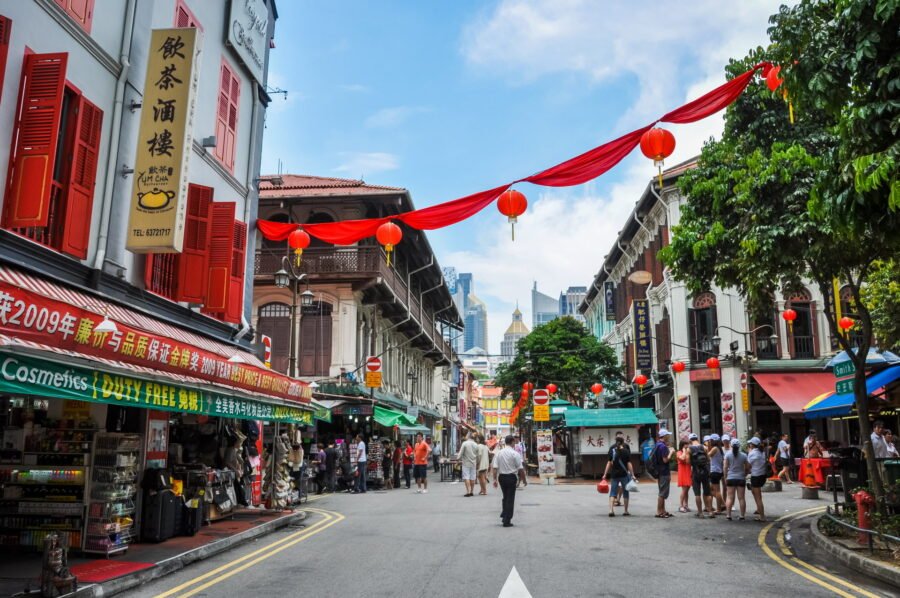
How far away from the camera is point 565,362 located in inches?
1697

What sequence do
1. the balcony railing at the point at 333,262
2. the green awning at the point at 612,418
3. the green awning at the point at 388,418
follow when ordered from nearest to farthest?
the green awning at the point at 388,418 < the green awning at the point at 612,418 < the balcony railing at the point at 333,262

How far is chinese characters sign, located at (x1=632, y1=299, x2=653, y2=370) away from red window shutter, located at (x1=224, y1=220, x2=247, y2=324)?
23427 millimetres

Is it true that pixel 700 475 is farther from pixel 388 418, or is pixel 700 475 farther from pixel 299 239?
pixel 388 418

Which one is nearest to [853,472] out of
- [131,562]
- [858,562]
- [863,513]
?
[863,513]

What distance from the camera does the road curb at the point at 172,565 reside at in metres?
7.41

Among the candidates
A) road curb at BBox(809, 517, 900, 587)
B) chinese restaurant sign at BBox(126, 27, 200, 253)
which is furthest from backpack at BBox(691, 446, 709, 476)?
chinese restaurant sign at BBox(126, 27, 200, 253)

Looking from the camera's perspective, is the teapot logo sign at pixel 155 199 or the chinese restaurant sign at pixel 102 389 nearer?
the chinese restaurant sign at pixel 102 389

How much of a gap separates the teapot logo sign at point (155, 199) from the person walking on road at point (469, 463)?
12.2 m

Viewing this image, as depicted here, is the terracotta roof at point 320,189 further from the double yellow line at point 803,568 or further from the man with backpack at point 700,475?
the double yellow line at point 803,568

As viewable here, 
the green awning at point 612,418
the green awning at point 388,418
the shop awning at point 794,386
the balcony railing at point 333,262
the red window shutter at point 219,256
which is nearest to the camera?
the red window shutter at point 219,256

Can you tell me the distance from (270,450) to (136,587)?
879 centimetres

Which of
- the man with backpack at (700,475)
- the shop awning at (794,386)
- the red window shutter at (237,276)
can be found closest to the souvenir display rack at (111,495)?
the red window shutter at (237,276)

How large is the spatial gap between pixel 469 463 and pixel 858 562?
12.9 metres

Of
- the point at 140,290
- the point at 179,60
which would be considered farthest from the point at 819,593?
the point at 179,60
